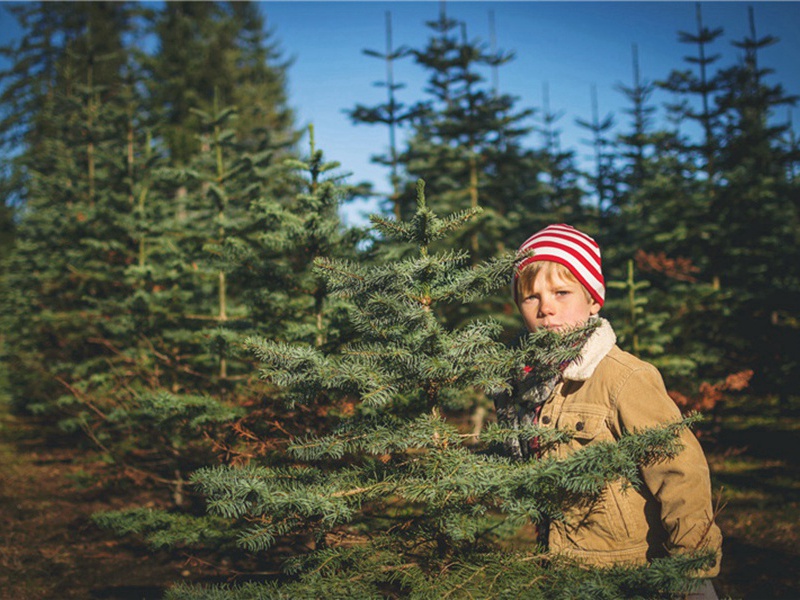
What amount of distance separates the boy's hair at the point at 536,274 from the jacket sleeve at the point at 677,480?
55 centimetres

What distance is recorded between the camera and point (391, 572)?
187cm

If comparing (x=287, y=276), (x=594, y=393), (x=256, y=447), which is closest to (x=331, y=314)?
(x=287, y=276)

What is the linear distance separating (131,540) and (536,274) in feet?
22.9

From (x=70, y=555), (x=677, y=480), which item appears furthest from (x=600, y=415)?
(x=70, y=555)

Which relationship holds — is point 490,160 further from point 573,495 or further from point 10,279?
point 10,279

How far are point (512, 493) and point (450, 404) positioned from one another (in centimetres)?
156

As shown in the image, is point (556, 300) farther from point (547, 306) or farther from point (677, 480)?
point (677, 480)

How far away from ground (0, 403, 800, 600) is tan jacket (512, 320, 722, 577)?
2.97 m

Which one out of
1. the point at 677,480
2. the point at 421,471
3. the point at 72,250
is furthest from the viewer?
the point at 72,250

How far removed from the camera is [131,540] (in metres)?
6.73

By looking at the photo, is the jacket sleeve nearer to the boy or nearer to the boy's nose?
the boy

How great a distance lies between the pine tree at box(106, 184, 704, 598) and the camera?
1692 mm

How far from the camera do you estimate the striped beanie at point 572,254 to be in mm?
2258

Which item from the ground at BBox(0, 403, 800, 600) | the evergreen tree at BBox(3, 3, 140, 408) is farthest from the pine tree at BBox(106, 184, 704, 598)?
the evergreen tree at BBox(3, 3, 140, 408)
